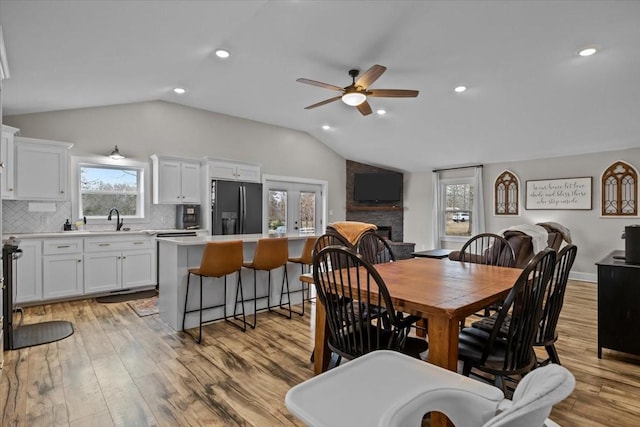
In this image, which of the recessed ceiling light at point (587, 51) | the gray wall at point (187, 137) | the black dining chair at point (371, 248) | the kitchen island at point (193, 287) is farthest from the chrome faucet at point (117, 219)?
the recessed ceiling light at point (587, 51)

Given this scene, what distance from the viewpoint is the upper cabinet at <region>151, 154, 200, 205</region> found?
5492mm

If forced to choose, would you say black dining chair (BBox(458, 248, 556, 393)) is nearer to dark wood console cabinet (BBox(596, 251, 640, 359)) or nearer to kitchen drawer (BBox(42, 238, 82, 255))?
dark wood console cabinet (BBox(596, 251, 640, 359))

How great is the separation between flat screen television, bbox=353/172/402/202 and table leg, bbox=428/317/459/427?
6830 mm

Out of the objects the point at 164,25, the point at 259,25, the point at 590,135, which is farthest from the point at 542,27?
the point at 164,25

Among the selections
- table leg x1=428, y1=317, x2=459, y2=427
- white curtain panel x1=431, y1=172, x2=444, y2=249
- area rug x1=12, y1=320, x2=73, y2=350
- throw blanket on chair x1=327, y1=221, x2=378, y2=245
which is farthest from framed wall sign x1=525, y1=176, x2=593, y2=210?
area rug x1=12, y1=320, x2=73, y2=350

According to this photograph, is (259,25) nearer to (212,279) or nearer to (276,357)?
(212,279)

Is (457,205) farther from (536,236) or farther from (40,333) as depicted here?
(40,333)

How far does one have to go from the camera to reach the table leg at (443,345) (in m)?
1.61

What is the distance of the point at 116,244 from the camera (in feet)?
15.8

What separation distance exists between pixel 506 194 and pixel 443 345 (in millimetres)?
6308

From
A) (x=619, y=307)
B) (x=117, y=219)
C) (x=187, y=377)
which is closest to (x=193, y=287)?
(x=187, y=377)

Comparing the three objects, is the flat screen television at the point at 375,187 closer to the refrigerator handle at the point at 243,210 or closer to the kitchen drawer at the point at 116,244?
the refrigerator handle at the point at 243,210

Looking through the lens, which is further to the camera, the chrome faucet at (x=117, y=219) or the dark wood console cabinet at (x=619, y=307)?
the chrome faucet at (x=117, y=219)

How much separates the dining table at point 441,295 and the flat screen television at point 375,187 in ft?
18.2
